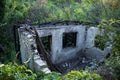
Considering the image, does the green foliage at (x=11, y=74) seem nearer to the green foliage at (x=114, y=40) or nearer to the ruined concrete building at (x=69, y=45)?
the green foliage at (x=114, y=40)

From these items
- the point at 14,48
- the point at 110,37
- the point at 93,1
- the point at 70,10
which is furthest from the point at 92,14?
the point at 110,37

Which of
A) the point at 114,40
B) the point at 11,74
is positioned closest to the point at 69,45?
the point at 114,40

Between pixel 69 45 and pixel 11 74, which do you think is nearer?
pixel 11 74

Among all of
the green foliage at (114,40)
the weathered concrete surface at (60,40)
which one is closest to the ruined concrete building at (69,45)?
the weathered concrete surface at (60,40)

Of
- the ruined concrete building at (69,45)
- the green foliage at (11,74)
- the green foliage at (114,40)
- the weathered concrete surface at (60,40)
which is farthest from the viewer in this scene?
the ruined concrete building at (69,45)

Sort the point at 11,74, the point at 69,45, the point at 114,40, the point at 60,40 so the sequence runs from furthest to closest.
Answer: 1. the point at 69,45
2. the point at 60,40
3. the point at 114,40
4. the point at 11,74

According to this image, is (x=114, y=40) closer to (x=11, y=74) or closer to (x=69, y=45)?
(x=11, y=74)

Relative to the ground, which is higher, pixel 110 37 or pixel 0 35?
pixel 110 37

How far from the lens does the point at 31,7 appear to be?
14.6m

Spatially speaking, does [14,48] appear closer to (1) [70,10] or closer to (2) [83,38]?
(2) [83,38]

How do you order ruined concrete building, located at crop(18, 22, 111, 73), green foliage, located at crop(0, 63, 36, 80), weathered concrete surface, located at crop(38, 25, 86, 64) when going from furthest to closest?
ruined concrete building, located at crop(18, 22, 111, 73)
weathered concrete surface, located at crop(38, 25, 86, 64)
green foliage, located at crop(0, 63, 36, 80)

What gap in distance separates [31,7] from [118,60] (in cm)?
1009

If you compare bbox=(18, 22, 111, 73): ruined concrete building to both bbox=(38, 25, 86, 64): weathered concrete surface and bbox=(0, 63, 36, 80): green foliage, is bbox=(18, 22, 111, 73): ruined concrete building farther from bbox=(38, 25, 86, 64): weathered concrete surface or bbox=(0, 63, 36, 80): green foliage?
bbox=(0, 63, 36, 80): green foliage

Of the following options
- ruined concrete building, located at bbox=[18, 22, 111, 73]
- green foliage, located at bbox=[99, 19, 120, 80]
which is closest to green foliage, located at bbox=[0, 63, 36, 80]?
green foliage, located at bbox=[99, 19, 120, 80]
